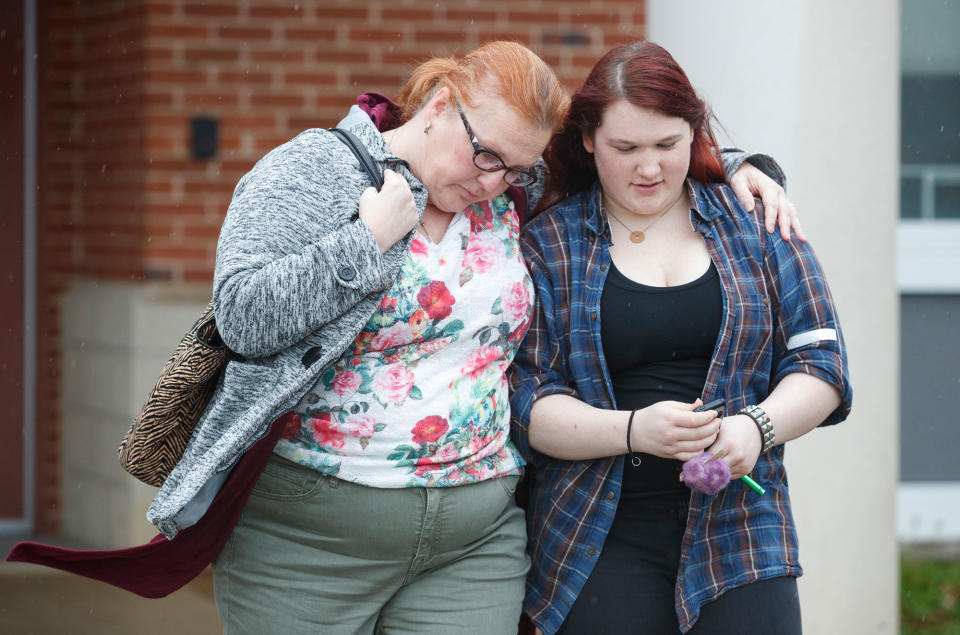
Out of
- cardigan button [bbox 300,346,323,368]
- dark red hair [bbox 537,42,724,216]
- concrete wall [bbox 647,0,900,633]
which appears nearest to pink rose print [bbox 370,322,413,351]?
cardigan button [bbox 300,346,323,368]

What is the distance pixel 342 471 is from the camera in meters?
2.33

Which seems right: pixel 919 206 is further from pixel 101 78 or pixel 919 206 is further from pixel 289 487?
pixel 289 487

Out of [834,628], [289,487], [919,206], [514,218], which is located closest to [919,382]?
[919,206]

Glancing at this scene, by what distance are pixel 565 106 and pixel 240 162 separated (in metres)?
3.58

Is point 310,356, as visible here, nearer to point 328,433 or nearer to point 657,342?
point 328,433

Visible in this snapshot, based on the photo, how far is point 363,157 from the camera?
234cm

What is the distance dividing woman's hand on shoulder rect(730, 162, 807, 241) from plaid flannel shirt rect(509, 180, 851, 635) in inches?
0.9

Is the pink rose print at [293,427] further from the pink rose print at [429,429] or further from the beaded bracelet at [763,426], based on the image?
the beaded bracelet at [763,426]

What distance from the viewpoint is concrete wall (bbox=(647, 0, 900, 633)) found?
3695 mm

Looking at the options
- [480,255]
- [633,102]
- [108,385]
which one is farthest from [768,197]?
[108,385]

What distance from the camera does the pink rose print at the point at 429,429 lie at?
7.64 ft

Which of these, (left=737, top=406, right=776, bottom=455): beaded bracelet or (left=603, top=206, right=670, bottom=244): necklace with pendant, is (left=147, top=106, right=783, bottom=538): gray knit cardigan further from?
(left=737, top=406, right=776, bottom=455): beaded bracelet

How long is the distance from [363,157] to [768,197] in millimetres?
934

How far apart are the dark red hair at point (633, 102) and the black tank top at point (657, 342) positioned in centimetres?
30
